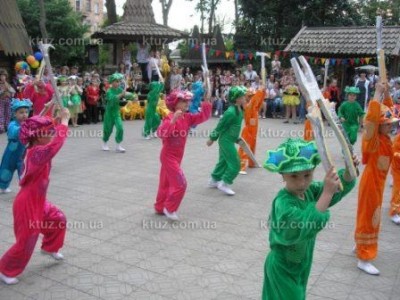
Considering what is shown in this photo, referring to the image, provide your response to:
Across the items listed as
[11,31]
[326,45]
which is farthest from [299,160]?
[326,45]

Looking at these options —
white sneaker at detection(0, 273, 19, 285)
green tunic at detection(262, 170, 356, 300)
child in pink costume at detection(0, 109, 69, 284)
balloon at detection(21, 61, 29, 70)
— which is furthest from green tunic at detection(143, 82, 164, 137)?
green tunic at detection(262, 170, 356, 300)

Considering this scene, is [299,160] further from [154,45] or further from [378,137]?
[154,45]

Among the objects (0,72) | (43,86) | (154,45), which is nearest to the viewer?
(43,86)

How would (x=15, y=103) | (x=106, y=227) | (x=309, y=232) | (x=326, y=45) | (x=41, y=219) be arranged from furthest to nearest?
(x=326, y=45) < (x=15, y=103) < (x=106, y=227) < (x=41, y=219) < (x=309, y=232)

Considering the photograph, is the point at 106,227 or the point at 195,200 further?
the point at 195,200

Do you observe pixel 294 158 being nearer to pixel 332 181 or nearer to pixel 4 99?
pixel 332 181

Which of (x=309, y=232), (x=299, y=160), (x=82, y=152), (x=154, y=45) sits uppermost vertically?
(x=154, y=45)

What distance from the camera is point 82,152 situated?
11.5m

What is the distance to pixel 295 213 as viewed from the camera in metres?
2.67

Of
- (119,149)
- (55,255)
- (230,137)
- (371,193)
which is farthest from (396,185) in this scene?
(119,149)

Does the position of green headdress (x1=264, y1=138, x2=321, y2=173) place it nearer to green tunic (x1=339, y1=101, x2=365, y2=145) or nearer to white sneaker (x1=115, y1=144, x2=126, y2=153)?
green tunic (x1=339, y1=101, x2=365, y2=145)

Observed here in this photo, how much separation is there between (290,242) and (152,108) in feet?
35.9

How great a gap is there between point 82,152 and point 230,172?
5031 mm

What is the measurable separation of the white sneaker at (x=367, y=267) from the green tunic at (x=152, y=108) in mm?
9079
